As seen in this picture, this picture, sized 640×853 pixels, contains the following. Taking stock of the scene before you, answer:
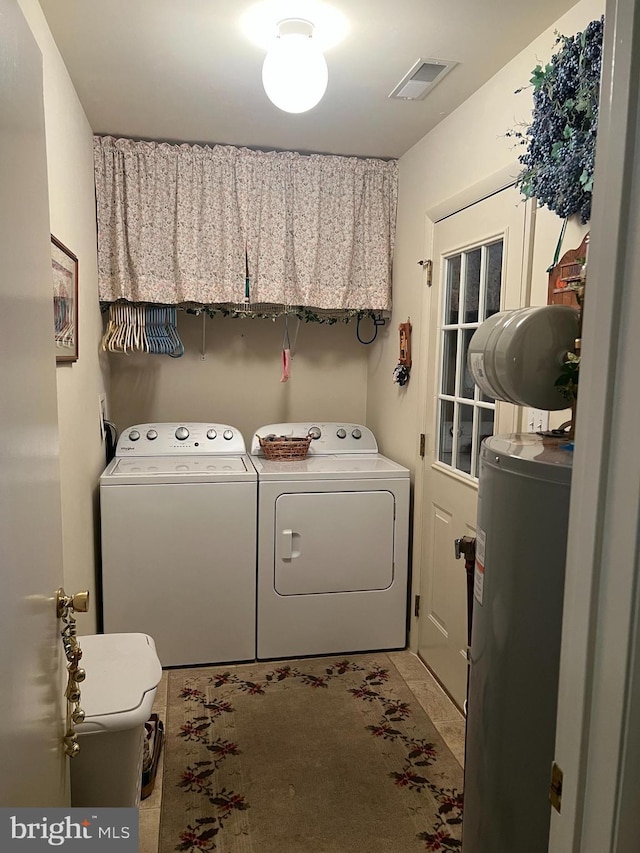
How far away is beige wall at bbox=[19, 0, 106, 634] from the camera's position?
209 centimetres

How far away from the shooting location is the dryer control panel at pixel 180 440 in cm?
328

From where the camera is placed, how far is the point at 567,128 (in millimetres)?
1705

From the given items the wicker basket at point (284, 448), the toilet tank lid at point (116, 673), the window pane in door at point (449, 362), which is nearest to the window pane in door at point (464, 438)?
the window pane in door at point (449, 362)

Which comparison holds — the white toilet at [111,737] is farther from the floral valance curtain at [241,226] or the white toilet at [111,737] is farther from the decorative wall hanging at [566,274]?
the floral valance curtain at [241,226]

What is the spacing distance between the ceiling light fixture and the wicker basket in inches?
64.8

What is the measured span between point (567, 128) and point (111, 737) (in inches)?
78.6

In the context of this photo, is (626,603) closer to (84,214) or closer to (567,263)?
(567,263)

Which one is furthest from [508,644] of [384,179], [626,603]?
[384,179]

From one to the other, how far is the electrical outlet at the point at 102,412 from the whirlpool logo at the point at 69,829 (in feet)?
7.33

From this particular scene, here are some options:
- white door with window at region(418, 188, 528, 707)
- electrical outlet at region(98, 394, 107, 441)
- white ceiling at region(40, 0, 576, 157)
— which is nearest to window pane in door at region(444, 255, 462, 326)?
white door with window at region(418, 188, 528, 707)

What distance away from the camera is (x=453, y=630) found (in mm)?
2668

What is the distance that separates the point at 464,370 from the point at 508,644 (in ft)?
5.14

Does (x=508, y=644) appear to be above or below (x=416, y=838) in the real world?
above

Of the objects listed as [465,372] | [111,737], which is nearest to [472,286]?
[465,372]
